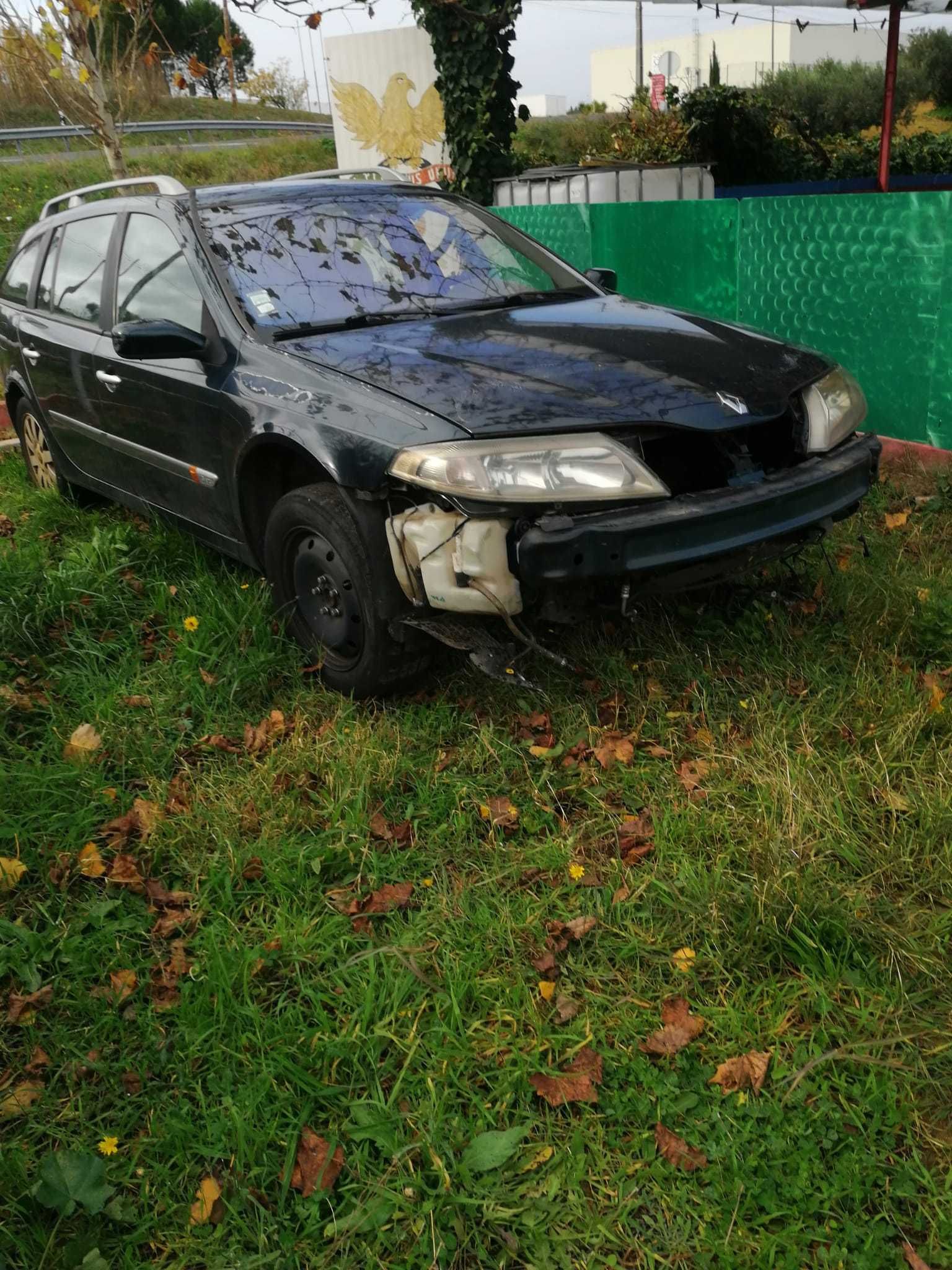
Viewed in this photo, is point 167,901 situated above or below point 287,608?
below

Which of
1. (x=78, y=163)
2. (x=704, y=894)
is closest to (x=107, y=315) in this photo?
(x=704, y=894)

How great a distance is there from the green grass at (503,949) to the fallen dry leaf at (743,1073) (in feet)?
0.07

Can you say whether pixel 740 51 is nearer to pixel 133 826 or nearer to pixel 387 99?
pixel 387 99

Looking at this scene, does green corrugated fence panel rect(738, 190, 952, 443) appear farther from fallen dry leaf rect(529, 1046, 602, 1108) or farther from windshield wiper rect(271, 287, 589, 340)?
fallen dry leaf rect(529, 1046, 602, 1108)

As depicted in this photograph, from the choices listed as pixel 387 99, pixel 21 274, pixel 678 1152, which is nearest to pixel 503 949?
pixel 678 1152

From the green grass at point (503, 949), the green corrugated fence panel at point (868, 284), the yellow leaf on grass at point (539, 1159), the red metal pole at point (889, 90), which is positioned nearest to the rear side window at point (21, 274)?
the green grass at point (503, 949)

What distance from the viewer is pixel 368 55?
10.7 meters

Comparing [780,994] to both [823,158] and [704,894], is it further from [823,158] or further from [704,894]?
[823,158]

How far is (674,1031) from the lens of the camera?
221cm

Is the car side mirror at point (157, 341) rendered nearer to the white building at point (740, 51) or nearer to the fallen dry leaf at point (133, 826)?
the fallen dry leaf at point (133, 826)

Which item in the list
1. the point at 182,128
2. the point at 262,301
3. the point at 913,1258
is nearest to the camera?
the point at 913,1258

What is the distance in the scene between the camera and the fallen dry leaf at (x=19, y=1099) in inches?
85.2

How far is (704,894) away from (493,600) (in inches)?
36.0

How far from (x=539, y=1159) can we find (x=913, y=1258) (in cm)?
64
